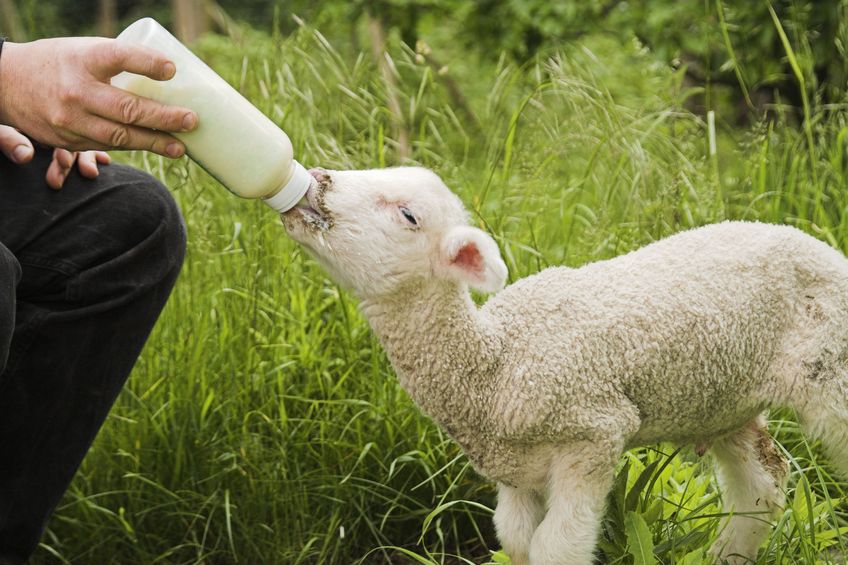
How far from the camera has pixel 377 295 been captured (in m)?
1.88

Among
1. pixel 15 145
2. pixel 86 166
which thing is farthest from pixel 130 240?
pixel 15 145

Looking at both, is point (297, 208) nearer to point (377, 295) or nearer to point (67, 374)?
point (377, 295)

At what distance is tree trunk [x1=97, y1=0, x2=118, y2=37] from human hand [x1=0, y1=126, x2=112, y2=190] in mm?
7634

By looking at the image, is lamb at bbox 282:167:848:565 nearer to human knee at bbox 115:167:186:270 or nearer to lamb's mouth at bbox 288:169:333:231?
lamb's mouth at bbox 288:169:333:231

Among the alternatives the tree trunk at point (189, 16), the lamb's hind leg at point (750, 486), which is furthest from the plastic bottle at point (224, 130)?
the tree trunk at point (189, 16)

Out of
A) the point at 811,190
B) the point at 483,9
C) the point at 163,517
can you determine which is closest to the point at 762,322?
the point at 811,190

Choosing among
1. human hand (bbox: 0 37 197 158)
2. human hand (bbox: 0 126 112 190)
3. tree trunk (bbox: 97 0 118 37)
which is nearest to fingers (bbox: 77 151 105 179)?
human hand (bbox: 0 126 112 190)

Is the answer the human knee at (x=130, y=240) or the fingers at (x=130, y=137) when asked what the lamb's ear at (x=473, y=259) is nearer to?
the fingers at (x=130, y=137)

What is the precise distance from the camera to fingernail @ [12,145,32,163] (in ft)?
7.09

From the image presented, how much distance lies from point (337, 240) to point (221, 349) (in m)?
1.00

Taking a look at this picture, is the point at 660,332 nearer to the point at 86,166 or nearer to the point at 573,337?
the point at 573,337

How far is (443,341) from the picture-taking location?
6.24 ft

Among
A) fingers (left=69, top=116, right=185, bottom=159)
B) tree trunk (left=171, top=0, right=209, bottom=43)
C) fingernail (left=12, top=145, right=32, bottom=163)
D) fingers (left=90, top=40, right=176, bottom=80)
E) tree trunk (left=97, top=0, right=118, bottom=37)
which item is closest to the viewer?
fingers (left=90, top=40, right=176, bottom=80)

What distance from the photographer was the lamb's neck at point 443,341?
6.22ft
